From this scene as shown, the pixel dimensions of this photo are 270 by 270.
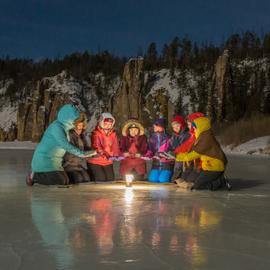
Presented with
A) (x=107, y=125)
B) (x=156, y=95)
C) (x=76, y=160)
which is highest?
(x=156, y=95)

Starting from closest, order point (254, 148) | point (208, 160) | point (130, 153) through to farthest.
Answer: point (208, 160) < point (130, 153) < point (254, 148)

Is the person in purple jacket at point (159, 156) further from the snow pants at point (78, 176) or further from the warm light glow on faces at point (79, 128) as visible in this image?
the warm light glow on faces at point (79, 128)

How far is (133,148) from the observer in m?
8.82

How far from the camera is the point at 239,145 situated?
2641 centimetres

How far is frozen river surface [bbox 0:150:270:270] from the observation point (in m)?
2.94

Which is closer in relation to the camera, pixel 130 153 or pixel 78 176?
pixel 78 176

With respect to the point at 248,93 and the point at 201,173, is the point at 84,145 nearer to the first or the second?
the point at 201,173

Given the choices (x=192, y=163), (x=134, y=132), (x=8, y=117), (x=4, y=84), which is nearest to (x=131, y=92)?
(x=8, y=117)

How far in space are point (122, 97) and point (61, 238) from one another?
153ft

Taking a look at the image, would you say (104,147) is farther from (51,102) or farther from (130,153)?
(51,102)

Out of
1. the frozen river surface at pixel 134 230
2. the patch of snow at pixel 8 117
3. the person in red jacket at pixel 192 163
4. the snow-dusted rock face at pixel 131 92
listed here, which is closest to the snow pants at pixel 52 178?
the frozen river surface at pixel 134 230

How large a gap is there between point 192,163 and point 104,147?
67.3 inches

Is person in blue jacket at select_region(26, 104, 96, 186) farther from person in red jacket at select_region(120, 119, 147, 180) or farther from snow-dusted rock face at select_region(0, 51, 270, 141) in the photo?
snow-dusted rock face at select_region(0, 51, 270, 141)

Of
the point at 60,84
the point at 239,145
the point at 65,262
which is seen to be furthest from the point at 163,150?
the point at 60,84
